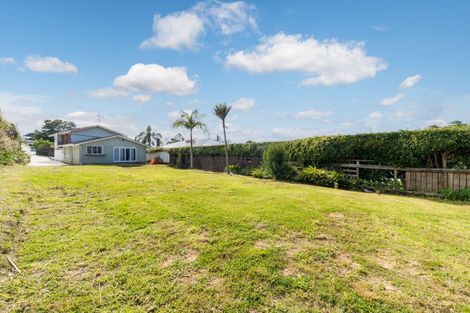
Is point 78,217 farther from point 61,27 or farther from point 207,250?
point 61,27

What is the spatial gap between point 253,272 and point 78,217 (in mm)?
4184

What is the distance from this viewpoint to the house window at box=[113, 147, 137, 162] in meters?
28.3

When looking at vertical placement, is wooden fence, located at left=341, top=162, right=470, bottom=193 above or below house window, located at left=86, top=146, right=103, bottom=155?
below

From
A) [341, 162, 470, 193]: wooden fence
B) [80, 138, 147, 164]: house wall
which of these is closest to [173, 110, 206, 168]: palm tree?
[80, 138, 147, 164]: house wall

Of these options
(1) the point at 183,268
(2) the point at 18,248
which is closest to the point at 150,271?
(1) the point at 183,268

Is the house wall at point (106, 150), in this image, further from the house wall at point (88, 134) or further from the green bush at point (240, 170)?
the green bush at point (240, 170)

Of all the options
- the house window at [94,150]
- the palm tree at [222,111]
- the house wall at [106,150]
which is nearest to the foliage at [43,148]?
the house window at [94,150]

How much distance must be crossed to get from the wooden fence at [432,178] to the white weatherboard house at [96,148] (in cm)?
2758

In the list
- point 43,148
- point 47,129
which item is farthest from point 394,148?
point 47,129

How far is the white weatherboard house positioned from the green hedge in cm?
2221

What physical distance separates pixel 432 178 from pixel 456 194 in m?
0.92

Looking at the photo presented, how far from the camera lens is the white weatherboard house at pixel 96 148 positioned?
26.2 m

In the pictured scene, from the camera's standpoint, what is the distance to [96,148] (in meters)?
26.9

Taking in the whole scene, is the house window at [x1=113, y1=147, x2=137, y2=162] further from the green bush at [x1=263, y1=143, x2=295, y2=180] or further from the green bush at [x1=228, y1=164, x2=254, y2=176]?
the green bush at [x1=263, y1=143, x2=295, y2=180]
